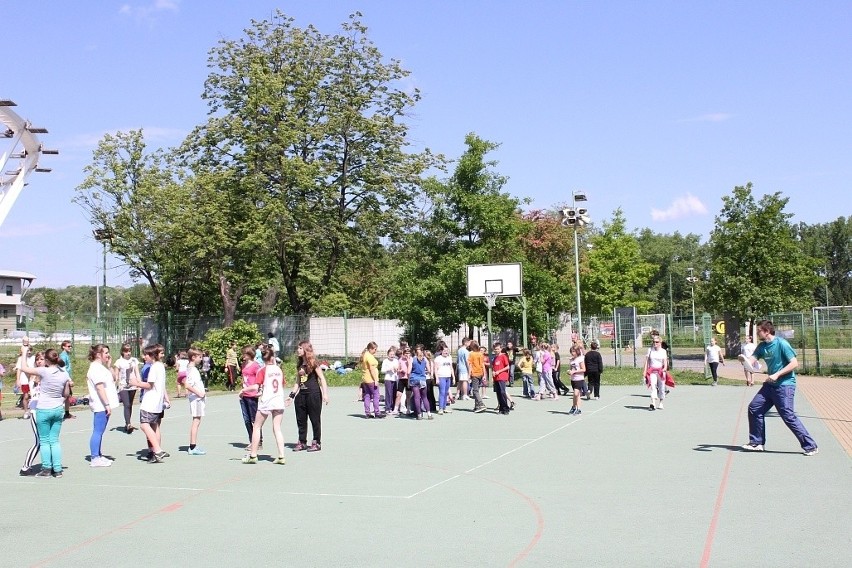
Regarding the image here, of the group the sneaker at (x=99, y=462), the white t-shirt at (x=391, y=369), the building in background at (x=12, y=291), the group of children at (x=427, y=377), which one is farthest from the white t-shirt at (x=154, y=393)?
the building in background at (x=12, y=291)

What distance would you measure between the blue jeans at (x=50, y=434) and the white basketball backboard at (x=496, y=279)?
761 inches

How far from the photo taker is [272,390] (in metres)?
12.4

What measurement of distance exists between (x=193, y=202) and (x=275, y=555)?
30969 millimetres

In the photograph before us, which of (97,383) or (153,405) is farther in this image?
(153,405)

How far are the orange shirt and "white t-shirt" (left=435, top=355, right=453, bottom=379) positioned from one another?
Result: 909 mm

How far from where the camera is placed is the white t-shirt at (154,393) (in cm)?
1281

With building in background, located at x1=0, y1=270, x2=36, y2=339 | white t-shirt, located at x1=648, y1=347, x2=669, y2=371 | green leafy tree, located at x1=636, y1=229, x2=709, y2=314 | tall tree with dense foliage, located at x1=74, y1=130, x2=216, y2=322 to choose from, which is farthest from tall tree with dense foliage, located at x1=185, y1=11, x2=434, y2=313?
green leafy tree, located at x1=636, y1=229, x2=709, y2=314

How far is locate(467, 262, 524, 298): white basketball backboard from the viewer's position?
29.6 metres

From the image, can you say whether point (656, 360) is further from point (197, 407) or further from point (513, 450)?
point (197, 407)

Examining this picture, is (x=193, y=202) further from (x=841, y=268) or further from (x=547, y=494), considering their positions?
(x=841, y=268)

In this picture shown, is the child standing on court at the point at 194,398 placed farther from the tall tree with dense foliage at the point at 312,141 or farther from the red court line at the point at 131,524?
the tall tree with dense foliage at the point at 312,141

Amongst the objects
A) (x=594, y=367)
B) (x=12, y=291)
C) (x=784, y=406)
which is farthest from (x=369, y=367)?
(x=12, y=291)

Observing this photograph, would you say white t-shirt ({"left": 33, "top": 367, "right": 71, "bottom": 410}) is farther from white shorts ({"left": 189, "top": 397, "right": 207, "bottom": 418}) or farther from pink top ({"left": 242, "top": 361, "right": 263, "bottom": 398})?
pink top ({"left": 242, "top": 361, "right": 263, "bottom": 398})

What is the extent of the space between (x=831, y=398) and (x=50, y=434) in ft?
61.7
